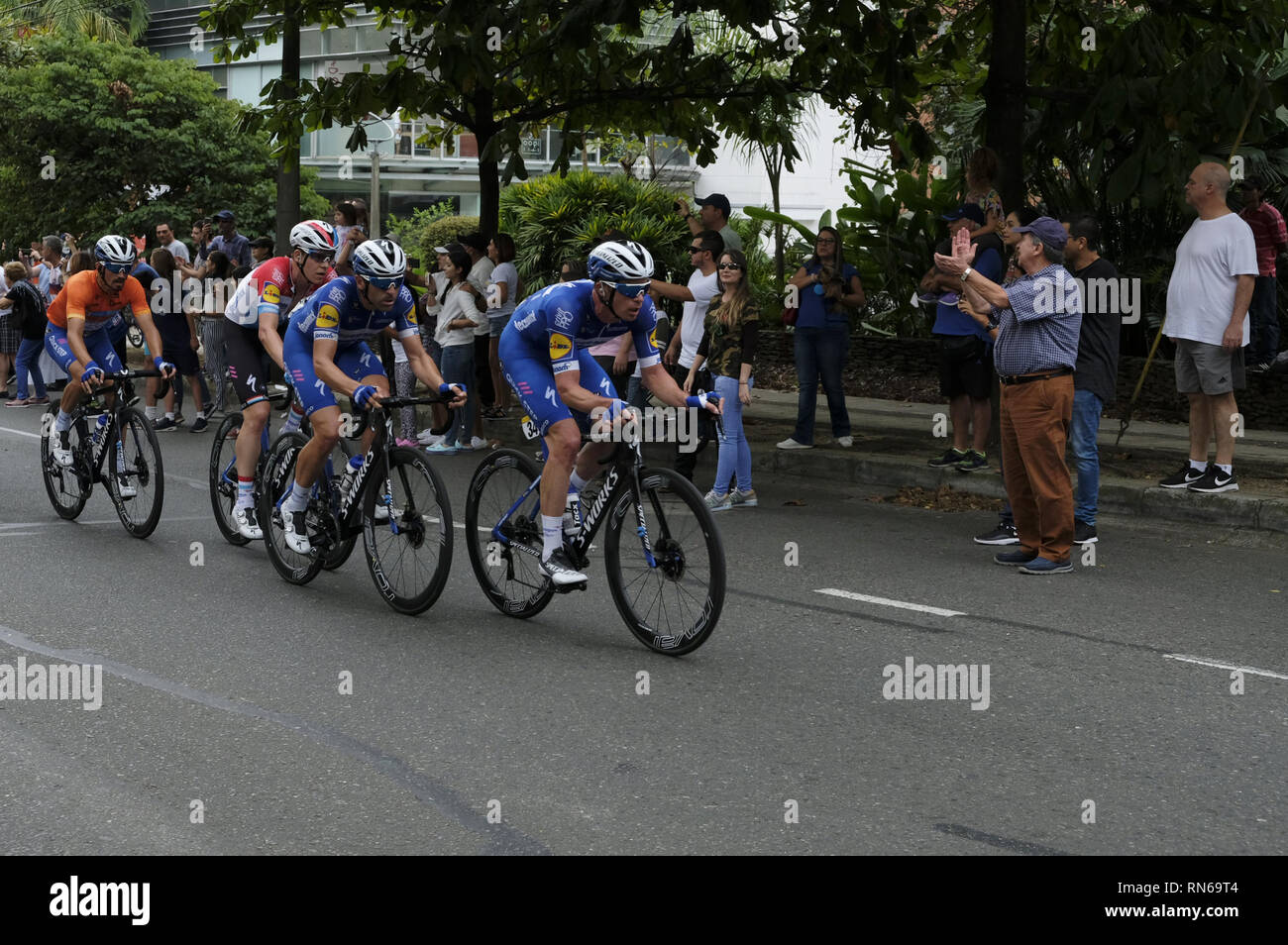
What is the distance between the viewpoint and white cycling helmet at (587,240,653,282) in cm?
699

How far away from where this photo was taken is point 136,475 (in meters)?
10.1

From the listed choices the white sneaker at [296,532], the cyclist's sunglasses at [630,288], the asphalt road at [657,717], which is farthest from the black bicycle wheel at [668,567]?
the white sneaker at [296,532]

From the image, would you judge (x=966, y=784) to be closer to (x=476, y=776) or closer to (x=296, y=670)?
(x=476, y=776)

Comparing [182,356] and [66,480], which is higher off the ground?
[182,356]

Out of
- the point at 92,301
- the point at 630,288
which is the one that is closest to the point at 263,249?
the point at 92,301

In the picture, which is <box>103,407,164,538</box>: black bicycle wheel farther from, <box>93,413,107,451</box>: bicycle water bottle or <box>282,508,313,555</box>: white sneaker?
<box>282,508,313,555</box>: white sneaker

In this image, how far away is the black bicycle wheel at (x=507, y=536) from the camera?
7.61 metres

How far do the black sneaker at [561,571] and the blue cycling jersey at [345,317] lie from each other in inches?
65.8

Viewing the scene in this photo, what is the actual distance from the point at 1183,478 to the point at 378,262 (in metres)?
6.05

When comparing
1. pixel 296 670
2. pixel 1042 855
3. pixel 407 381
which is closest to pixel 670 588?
pixel 296 670

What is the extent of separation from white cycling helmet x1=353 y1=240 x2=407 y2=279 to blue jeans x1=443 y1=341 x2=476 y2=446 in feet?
22.0

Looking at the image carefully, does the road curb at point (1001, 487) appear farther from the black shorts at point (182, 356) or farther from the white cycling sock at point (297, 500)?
the black shorts at point (182, 356)

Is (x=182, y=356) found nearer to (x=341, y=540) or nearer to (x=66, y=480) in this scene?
(x=66, y=480)

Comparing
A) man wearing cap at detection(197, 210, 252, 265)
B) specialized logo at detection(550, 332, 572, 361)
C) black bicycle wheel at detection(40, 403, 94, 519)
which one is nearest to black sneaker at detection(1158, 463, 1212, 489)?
specialized logo at detection(550, 332, 572, 361)
